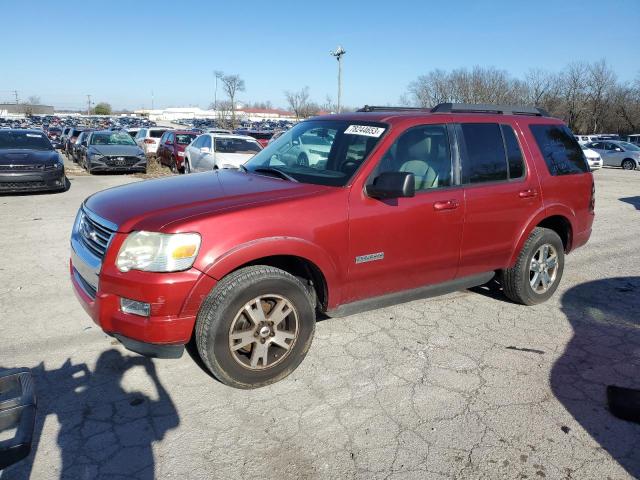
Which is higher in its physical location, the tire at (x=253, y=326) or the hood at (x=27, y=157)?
the hood at (x=27, y=157)

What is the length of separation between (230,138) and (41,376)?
11.4 metres

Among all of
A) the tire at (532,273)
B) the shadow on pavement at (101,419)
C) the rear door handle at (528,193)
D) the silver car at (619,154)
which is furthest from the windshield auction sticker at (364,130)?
the silver car at (619,154)

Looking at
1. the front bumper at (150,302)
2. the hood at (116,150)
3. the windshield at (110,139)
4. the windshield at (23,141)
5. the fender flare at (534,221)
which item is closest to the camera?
the front bumper at (150,302)

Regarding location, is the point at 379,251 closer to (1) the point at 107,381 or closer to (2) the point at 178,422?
(2) the point at 178,422

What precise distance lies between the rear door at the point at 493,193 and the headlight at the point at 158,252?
2.38 m

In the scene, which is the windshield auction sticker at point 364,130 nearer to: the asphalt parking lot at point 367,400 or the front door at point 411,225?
the front door at point 411,225

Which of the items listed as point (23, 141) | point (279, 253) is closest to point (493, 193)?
point (279, 253)

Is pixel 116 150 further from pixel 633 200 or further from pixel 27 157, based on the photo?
pixel 633 200

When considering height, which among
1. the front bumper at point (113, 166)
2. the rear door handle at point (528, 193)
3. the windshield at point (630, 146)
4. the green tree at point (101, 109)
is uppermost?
the green tree at point (101, 109)

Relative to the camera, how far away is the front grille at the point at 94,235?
3.13 m

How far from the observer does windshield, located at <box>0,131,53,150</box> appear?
38.5 feet

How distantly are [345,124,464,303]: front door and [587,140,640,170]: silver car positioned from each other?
89.9 feet

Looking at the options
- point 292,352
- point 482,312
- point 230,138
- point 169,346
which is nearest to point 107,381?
point 169,346

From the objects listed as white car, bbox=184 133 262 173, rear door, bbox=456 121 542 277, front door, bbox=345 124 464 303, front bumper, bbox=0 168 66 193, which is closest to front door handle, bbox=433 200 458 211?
front door, bbox=345 124 464 303
